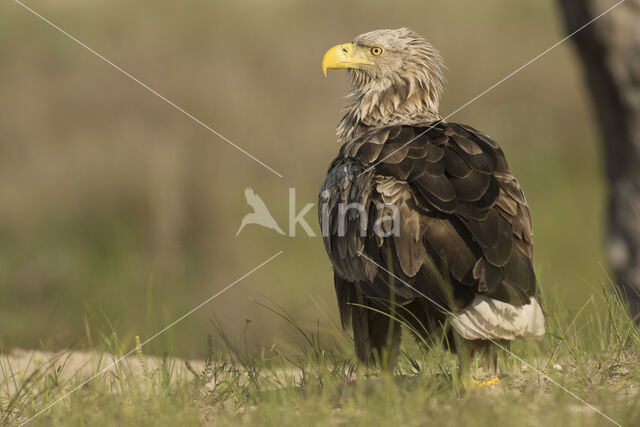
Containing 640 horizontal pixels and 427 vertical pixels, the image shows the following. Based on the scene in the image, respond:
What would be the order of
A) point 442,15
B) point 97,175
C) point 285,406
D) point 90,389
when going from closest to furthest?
point 285,406
point 90,389
point 97,175
point 442,15

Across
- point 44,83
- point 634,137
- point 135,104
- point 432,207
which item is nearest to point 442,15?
point 135,104

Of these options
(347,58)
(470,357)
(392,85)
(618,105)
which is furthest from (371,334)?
(618,105)

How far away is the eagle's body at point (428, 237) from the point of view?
364cm

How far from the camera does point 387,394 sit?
10.6 feet

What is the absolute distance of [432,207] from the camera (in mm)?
3871

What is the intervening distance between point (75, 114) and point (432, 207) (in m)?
9.41

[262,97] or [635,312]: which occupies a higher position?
[262,97]

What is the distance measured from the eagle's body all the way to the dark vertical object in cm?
178

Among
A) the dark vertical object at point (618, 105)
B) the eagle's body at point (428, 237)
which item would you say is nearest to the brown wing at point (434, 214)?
the eagle's body at point (428, 237)

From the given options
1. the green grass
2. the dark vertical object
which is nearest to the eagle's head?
the dark vertical object

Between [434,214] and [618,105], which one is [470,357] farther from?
[618,105]

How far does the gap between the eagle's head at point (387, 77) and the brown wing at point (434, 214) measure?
0.67 m

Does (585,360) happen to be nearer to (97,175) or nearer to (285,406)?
→ (285,406)

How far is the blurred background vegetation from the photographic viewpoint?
10172 millimetres
